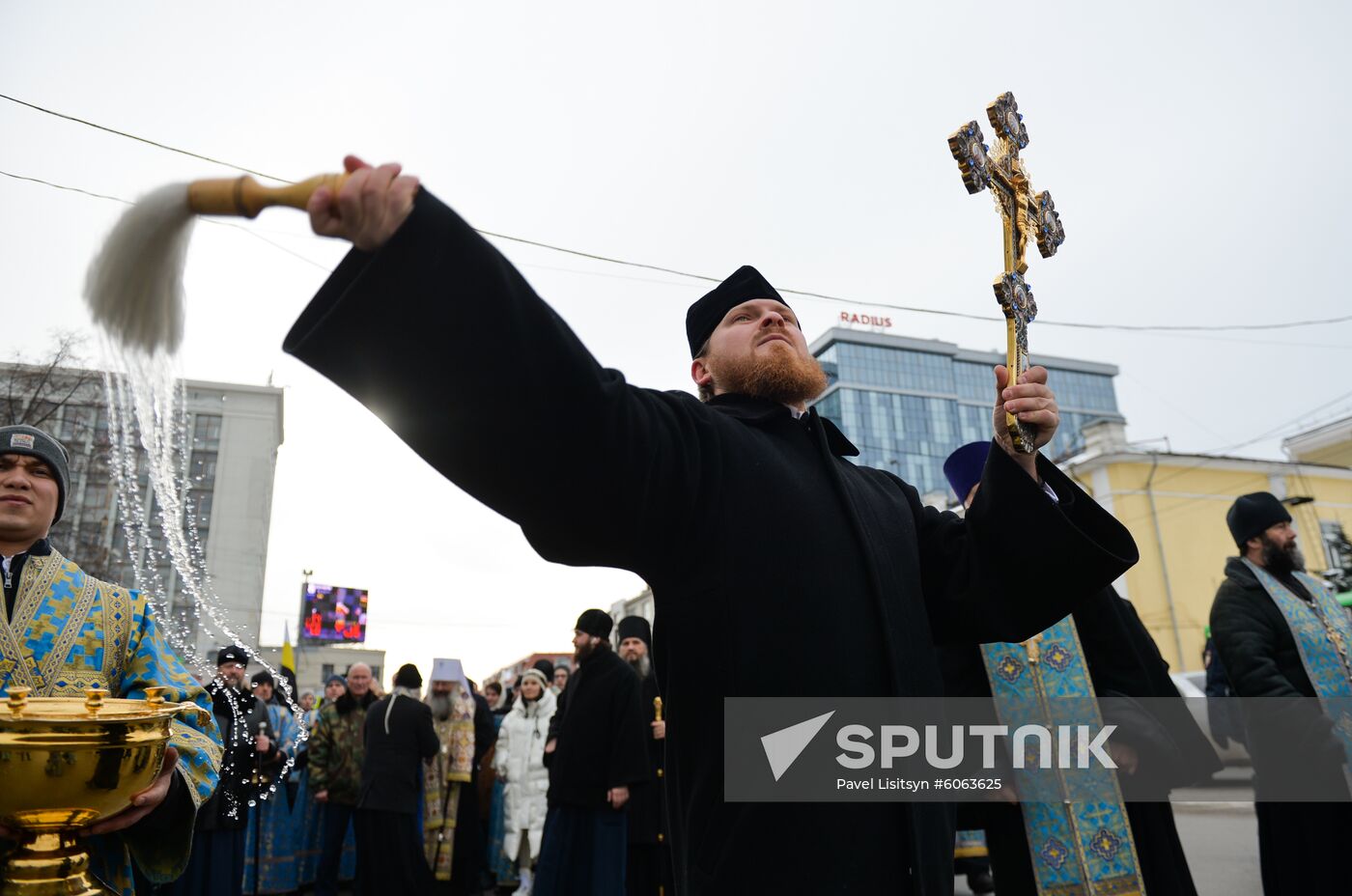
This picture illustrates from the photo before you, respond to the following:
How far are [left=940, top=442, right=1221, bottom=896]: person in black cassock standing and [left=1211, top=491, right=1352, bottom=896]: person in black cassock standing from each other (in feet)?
3.04

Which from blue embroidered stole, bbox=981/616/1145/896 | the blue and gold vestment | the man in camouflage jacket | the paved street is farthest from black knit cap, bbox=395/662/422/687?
blue embroidered stole, bbox=981/616/1145/896

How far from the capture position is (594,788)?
6.84 meters

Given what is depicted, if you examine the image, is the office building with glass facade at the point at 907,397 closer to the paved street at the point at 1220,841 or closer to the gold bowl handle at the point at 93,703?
the paved street at the point at 1220,841

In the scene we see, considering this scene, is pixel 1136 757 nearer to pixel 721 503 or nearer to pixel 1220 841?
pixel 721 503

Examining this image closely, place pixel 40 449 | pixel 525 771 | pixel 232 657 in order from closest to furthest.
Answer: pixel 40 449
pixel 232 657
pixel 525 771

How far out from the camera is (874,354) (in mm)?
69562

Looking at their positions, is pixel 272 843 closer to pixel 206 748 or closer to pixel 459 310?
pixel 206 748

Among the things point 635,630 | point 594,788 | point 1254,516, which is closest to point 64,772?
point 594,788

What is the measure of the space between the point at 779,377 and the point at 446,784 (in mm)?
8459

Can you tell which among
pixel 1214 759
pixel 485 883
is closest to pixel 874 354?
pixel 485 883

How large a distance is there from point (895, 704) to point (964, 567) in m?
0.49

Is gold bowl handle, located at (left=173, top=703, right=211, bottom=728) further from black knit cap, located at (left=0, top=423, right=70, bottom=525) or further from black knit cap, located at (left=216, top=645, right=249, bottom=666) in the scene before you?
black knit cap, located at (left=216, top=645, right=249, bottom=666)

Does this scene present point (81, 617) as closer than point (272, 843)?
Yes

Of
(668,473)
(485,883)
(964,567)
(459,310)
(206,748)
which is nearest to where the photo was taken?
(459,310)
